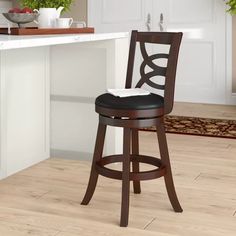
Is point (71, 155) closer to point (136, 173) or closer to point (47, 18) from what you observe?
point (47, 18)

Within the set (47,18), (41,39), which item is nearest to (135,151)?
(41,39)

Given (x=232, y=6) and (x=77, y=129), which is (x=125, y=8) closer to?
(x=232, y=6)

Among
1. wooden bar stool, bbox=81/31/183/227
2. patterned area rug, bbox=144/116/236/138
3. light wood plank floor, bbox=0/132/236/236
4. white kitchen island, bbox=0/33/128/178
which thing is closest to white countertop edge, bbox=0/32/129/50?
white kitchen island, bbox=0/33/128/178

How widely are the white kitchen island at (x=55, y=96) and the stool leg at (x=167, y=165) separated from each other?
83cm

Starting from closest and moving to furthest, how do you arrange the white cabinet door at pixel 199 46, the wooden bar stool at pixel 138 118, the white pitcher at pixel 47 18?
the wooden bar stool at pixel 138 118 → the white pitcher at pixel 47 18 → the white cabinet door at pixel 199 46

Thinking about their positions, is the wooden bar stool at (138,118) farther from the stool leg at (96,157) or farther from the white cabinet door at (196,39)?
the white cabinet door at (196,39)

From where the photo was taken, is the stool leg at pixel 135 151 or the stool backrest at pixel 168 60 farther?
the stool leg at pixel 135 151

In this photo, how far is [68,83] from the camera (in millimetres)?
3637

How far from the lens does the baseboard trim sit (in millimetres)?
3688

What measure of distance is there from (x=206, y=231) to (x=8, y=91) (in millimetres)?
1444

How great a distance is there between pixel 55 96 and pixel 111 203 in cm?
110

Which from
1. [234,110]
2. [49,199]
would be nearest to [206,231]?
[49,199]

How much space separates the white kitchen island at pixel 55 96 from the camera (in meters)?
3.28

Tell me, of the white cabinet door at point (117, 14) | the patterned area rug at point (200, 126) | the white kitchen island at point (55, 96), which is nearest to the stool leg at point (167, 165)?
the white kitchen island at point (55, 96)
